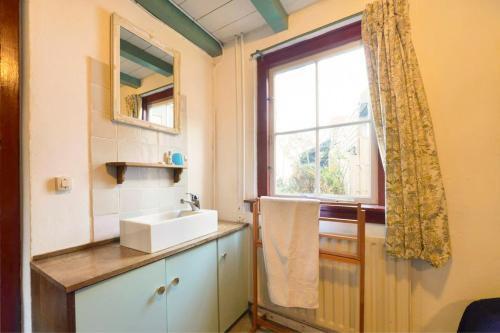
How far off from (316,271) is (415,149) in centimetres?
89

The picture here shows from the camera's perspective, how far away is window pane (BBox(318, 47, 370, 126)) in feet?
4.75

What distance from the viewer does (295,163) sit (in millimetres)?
1698

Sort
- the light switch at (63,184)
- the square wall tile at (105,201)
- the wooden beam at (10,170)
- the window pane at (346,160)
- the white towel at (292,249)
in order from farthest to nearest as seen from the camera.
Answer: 1. the window pane at (346,160)
2. the white towel at (292,249)
3. the square wall tile at (105,201)
4. the light switch at (63,184)
5. the wooden beam at (10,170)

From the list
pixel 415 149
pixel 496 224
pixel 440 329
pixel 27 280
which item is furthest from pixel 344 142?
pixel 27 280

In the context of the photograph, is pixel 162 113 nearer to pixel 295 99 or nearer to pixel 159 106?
pixel 159 106

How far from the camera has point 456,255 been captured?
114 cm

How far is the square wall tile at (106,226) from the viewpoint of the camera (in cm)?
121

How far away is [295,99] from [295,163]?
0.51 meters

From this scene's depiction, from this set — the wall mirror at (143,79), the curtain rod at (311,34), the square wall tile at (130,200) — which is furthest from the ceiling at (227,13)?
the square wall tile at (130,200)

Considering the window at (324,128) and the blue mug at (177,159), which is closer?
the window at (324,128)

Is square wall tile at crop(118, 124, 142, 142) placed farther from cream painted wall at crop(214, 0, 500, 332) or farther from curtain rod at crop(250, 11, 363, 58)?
cream painted wall at crop(214, 0, 500, 332)

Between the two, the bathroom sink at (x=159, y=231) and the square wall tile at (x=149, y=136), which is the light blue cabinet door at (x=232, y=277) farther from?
the square wall tile at (x=149, y=136)

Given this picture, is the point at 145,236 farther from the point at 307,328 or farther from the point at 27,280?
the point at 307,328

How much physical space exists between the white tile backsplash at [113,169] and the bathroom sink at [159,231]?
0.12 meters
